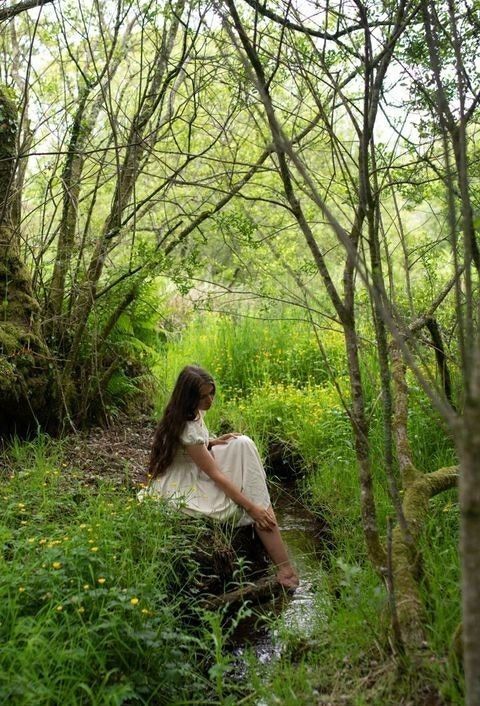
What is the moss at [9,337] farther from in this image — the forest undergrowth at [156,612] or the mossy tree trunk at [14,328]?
the forest undergrowth at [156,612]

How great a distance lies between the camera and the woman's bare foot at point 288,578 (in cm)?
408

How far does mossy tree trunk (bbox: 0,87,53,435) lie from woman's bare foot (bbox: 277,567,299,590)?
2256 millimetres

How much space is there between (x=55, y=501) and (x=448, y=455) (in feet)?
8.61

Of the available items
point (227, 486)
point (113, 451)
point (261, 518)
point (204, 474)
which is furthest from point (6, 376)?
point (261, 518)

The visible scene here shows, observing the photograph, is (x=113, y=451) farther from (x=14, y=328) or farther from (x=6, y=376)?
(x=14, y=328)

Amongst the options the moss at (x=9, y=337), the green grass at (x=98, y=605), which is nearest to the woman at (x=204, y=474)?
the green grass at (x=98, y=605)

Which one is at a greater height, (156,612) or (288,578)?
(156,612)

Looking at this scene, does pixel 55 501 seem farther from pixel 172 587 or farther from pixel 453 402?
pixel 453 402

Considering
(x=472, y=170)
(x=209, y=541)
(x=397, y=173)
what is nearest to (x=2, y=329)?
(x=209, y=541)

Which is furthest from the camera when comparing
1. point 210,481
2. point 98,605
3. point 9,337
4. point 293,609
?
point 9,337

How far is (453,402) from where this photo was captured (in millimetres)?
4527

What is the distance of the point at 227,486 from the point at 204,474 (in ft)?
0.79

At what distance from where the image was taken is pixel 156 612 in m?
2.97

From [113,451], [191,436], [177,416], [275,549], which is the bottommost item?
[275,549]
